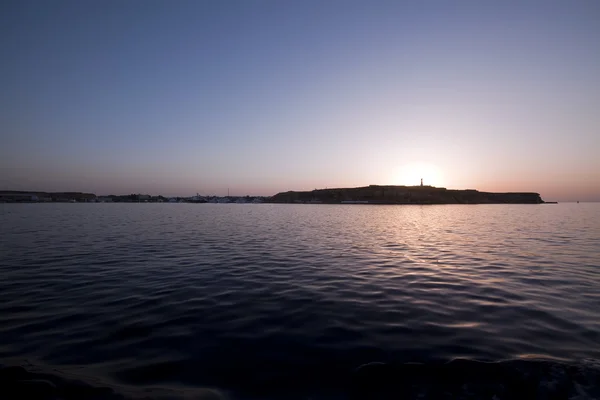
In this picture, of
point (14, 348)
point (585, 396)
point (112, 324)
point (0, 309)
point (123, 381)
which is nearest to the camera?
point (585, 396)

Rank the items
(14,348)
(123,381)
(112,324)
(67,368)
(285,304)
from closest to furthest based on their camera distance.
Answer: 1. (123,381)
2. (67,368)
3. (14,348)
4. (112,324)
5. (285,304)

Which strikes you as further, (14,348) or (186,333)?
(186,333)

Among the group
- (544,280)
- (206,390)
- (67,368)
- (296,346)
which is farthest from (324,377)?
(544,280)

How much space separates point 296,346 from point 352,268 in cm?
918

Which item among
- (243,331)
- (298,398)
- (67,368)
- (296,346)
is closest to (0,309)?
(67,368)

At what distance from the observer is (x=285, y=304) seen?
9.91 m

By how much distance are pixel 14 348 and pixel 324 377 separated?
7.29 meters

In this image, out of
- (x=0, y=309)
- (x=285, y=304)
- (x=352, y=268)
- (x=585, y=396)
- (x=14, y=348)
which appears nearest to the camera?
(x=585, y=396)

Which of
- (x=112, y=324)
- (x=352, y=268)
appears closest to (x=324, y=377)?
(x=112, y=324)

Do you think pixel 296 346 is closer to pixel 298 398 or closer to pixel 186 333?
pixel 298 398

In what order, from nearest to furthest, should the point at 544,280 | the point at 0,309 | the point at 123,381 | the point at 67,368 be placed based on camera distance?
the point at 123,381 < the point at 67,368 < the point at 0,309 < the point at 544,280

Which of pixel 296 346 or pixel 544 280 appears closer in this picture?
pixel 296 346

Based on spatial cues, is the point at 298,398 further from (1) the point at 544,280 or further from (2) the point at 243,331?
(1) the point at 544,280

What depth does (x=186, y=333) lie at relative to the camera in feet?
24.8
